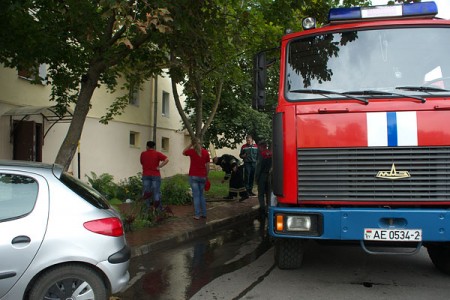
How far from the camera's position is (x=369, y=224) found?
14.1 feet

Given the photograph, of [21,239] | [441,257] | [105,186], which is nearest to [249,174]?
[105,186]

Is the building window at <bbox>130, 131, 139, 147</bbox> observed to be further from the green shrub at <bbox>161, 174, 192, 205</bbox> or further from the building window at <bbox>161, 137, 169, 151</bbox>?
the green shrub at <bbox>161, 174, 192, 205</bbox>

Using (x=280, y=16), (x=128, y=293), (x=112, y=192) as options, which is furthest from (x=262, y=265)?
(x=112, y=192)

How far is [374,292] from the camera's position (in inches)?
183

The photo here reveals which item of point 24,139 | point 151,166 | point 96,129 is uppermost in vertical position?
point 96,129

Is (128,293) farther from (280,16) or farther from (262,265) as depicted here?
(280,16)

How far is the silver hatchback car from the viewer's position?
345 centimetres

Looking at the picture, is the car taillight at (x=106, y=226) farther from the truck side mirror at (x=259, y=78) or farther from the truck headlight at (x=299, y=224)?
the truck side mirror at (x=259, y=78)

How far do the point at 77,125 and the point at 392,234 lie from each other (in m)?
4.87

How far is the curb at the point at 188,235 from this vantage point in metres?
6.68

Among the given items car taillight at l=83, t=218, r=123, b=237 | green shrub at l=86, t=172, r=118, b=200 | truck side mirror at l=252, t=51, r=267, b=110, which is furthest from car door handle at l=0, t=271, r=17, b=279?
green shrub at l=86, t=172, r=118, b=200

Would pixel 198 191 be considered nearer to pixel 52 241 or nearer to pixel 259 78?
pixel 259 78

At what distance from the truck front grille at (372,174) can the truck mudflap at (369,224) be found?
14 centimetres

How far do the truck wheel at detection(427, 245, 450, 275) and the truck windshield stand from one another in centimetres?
202
